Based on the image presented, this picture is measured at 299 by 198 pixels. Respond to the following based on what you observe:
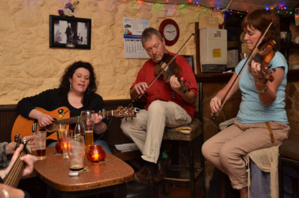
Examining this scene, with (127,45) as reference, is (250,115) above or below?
below

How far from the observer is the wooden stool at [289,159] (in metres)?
1.62

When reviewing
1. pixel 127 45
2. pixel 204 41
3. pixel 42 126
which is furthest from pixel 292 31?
pixel 42 126

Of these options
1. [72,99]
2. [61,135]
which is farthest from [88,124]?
[72,99]

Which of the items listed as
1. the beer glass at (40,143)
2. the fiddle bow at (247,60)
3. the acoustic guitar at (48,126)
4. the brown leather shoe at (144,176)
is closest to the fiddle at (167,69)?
the acoustic guitar at (48,126)

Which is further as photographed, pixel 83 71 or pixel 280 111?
pixel 83 71

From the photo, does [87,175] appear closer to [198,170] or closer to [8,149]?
[8,149]

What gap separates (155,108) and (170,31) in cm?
140

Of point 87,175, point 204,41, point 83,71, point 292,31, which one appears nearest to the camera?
point 87,175

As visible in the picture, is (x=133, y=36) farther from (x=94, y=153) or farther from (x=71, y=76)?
(x=94, y=153)

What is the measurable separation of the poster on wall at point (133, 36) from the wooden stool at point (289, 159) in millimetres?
1863

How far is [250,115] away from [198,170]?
923 millimetres

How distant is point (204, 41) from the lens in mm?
3439

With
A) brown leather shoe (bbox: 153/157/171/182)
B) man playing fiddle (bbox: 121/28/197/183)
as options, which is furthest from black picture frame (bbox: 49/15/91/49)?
brown leather shoe (bbox: 153/157/171/182)

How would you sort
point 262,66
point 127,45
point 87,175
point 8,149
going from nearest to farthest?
point 87,175 < point 262,66 < point 8,149 < point 127,45
